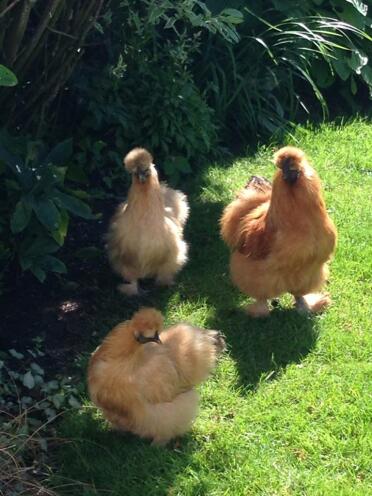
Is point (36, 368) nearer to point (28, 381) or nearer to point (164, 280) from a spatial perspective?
point (28, 381)

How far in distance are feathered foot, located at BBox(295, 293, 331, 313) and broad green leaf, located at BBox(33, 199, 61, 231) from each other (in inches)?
68.5

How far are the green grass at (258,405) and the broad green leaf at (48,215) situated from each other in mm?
944

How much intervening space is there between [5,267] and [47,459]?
1545mm

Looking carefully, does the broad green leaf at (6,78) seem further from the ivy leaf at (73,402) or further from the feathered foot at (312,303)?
the feathered foot at (312,303)

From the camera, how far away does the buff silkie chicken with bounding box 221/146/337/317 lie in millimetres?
5547

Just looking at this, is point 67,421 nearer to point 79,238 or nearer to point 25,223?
point 25,223

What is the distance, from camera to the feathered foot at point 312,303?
6.01 metres

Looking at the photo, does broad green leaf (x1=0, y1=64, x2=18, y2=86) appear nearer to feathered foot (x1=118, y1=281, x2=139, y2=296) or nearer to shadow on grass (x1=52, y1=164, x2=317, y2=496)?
shadow on grass (x1=52, y1=164, x2=317, y2=496)

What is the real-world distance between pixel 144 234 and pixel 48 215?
900 mm

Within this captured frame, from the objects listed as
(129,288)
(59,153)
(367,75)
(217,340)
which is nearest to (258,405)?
(217,340)

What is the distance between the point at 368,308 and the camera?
6.05m

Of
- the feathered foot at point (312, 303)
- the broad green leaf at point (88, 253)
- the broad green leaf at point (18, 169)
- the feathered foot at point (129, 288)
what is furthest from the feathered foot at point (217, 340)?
the broad green leaf at point (88, 253)

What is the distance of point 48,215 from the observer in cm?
525

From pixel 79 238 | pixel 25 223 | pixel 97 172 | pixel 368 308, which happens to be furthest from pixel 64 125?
pixel 368 308
